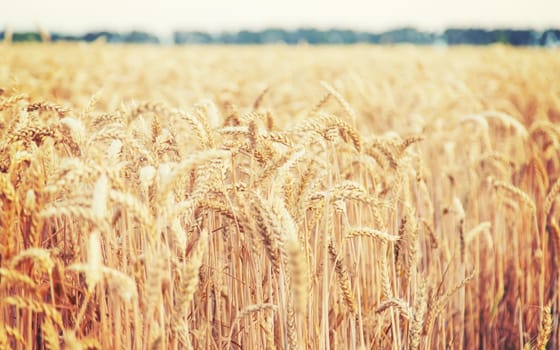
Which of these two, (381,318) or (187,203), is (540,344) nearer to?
(381,318)

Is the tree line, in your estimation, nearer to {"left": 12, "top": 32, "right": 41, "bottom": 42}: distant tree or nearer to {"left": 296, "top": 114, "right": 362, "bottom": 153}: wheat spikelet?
{"left": 12, "top": 32, "right": 41, "bottom": 42}: distant tree

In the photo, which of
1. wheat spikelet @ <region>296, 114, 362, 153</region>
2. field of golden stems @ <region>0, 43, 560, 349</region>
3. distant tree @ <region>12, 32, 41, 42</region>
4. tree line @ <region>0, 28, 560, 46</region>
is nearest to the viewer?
field of golden stems @ <region>0, 43, 560, 349</region>

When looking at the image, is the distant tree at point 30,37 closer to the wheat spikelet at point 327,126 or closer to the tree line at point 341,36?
the wheat spikelet at point 327,126

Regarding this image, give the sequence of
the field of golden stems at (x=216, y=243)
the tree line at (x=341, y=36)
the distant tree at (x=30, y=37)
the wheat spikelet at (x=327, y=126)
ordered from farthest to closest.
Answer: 1. the tree line at (x=341, y=36)
2. the distant tree at (x=30, y=37)
3. the wheat spikelet at (x=327, y=126)
4. the field of golden stems at (x=216, y=243)

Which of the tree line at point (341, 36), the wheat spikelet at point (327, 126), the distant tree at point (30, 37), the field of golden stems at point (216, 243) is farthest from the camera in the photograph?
the tree line at point (341, 36)

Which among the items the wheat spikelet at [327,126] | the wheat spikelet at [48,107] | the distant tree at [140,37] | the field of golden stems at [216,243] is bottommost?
the field of golden stems at [216,243]

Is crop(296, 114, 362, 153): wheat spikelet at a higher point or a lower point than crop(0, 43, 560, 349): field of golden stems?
higher

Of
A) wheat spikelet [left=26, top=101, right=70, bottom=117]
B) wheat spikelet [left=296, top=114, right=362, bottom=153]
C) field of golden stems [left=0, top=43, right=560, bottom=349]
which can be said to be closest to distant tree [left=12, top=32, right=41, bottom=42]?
wheat spikelet [left=26, top=101, right=70, bottom=117]

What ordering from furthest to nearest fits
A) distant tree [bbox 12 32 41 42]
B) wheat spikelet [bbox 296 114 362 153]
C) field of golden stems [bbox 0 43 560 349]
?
distant tree [bbox 12 32 41 42] < wheat spikelet [bbox 296 114 362 153] < field of golden stems [bbox 0 43 560 349]

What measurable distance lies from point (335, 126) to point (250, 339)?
0.80m

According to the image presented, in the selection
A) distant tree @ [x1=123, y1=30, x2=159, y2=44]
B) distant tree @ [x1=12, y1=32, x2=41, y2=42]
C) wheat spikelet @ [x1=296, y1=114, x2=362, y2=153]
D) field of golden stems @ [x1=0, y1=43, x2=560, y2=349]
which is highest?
distant tree @ [x1=123, y1=30, x2=159, y2=44]

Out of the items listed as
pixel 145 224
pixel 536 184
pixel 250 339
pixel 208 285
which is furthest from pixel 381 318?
pixel 536 184

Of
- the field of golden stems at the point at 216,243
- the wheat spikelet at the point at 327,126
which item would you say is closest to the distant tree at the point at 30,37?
the field of golden stems at the point at 216,243

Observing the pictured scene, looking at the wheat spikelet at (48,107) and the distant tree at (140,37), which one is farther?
the distant tree at (140,37)
